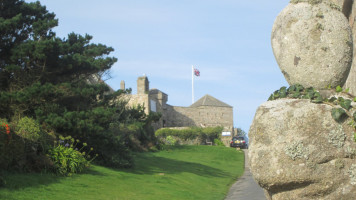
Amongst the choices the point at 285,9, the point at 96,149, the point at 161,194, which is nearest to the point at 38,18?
the point at 96,149

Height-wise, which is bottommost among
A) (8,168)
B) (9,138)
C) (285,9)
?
(8,168)

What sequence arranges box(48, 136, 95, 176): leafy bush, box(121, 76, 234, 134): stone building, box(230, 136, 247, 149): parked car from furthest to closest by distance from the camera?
box(121, 76, 234, 134): stone building
box(230, 136, 247, 149): parked car
box(48, 136, 95, 176): leafy bush

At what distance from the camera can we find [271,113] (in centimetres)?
457

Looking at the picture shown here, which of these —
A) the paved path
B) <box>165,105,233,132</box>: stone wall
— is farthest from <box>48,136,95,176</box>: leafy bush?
<box>165,105,233,132</box>: stone wall

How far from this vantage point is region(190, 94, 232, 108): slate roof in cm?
6708

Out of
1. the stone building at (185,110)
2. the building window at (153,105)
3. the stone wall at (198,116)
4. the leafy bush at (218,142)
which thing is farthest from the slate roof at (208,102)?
the leafy bush at (218,142)

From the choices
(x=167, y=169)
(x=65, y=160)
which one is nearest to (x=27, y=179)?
(x=65, y=160)

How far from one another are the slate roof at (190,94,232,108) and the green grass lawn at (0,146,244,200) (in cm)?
4259

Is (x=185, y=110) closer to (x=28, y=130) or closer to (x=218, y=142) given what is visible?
(x=218, y=142)

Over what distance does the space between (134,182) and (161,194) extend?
200cm

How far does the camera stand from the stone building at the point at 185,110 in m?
51.5

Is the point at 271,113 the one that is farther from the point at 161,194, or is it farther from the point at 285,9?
the point at 161,194

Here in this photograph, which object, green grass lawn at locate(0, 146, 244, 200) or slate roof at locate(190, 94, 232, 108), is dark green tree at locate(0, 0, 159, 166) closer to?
green grass lawn at locate(0, 146, 244, 200)

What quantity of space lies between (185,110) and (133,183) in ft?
158
